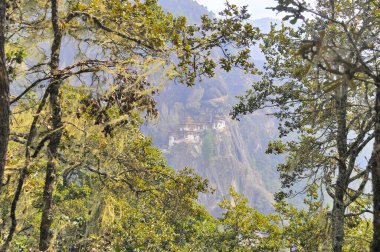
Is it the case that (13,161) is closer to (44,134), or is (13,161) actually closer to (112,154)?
(44,134)

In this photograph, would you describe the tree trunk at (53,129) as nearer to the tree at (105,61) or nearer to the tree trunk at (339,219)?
the tree at (105,61)

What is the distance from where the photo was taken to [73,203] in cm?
2066

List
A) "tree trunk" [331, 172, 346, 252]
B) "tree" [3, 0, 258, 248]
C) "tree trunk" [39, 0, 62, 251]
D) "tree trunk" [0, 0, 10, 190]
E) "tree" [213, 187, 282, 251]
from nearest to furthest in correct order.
→ "tree trunk" [0, 0, 10, 190] < "tree" [3, 0, 258, 248] < "tree trunk" [39, 0, 62, 251] < "tree trunk" [331, 172, 346, 252] < "tree" [213, 187, 282, 251]

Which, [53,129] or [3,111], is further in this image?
[53,129]

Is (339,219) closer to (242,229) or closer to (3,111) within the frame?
(3,111)

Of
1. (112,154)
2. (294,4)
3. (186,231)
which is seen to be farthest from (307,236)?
(294,4)

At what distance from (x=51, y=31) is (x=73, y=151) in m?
2.13

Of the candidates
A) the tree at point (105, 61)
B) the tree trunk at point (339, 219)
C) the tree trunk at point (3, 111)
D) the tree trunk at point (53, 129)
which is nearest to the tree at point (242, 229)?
the tree trunk at point (339, 219)

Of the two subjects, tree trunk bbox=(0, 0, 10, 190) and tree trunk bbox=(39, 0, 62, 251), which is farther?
tree trunk bbox=(39, 0, 62, 251)

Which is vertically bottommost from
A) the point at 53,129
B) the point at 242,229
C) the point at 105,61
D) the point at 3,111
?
the point at 3,111

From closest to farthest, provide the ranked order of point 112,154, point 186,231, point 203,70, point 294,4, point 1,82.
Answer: point 294,4, point 1,82, point 203,70, point 112,154, point 186,231

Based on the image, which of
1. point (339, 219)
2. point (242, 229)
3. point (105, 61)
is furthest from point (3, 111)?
point (242, 229)

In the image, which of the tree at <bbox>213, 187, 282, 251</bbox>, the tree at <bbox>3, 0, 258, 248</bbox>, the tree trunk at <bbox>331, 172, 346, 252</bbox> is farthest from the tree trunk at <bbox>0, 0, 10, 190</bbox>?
the tree at <bbox>213, 187, 282, 251</bbox>

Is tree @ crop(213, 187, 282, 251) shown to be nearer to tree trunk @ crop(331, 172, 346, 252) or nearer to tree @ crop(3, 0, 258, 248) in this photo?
tree trunk @ crop(331, 172, 346, 252)
